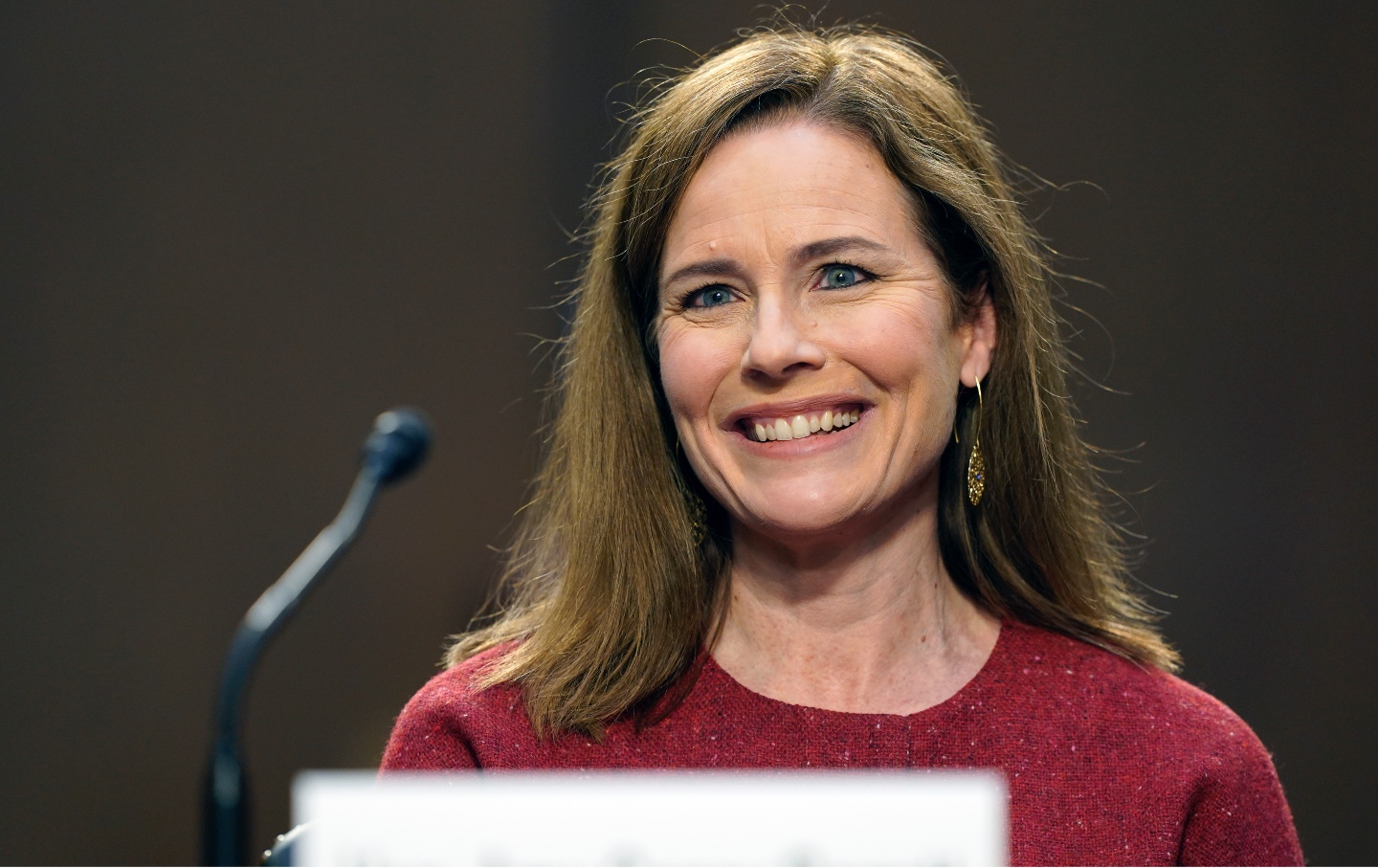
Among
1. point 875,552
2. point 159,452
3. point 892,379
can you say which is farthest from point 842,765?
point 159,452

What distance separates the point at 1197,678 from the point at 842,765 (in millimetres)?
1525

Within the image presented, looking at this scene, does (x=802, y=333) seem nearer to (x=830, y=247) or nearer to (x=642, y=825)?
(x=830, y=247)

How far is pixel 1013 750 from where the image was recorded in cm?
150

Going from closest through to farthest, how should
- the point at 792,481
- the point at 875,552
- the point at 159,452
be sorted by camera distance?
the point at 792,481 → the point at 875,552 → the point at 159,452

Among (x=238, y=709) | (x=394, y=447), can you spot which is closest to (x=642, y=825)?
(x=238, y=709)

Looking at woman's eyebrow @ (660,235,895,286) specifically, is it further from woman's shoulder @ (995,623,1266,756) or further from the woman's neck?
woman's shoulder @ (995,623,1266,756)

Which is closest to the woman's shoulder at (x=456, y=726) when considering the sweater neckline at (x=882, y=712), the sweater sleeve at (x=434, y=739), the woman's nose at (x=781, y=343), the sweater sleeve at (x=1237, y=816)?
the sweater sleeve at (x=434, y=739)

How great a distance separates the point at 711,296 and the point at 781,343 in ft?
0.44

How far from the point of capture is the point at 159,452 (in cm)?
268

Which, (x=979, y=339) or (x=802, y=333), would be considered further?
(x=979, y=339)

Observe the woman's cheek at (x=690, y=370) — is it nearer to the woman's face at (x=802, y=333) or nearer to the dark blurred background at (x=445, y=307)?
the woman's face at (x=802, y=333)

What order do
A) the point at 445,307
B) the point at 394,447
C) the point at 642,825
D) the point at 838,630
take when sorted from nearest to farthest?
the point at 642,825
the point at 394,447
the point at 838,630
the point at 445,307

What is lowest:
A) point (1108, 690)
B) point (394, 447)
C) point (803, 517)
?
point (1108, 690)

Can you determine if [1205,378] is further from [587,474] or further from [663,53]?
[587,474]
